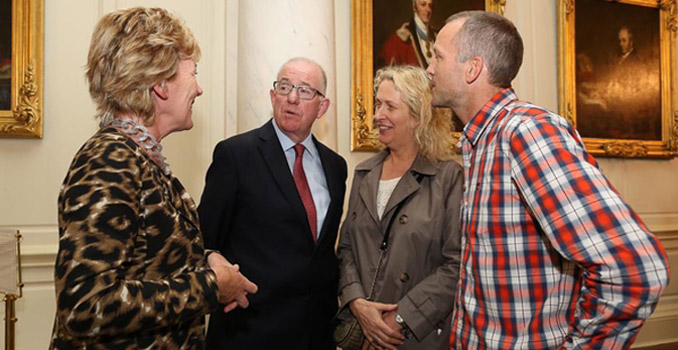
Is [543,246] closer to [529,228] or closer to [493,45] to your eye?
[529,228]

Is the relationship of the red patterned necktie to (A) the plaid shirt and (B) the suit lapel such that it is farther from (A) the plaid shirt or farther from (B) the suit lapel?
(A) the plaid shirt

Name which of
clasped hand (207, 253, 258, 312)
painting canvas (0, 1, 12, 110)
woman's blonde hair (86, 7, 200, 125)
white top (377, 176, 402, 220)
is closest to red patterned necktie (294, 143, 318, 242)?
white top (377, 176, 402, 220)

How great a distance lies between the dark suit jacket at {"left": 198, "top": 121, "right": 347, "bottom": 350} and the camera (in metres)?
2.69

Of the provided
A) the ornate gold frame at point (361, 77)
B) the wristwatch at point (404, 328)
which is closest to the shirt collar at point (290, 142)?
the wristwatch at point (404, 328)

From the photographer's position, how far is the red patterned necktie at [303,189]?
9.34ft

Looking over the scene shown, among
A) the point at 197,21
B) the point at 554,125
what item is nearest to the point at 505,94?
the point at 554,125

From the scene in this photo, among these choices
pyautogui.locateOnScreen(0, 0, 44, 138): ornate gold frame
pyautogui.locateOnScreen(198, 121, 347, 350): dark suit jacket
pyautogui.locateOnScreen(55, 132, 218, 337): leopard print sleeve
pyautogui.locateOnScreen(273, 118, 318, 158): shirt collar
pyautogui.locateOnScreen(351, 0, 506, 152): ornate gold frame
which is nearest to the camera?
pyautogui.locateOnScreen(55, 132, 218, 337): leopard print sleeve

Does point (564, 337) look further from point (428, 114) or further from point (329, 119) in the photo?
point (329, 119)

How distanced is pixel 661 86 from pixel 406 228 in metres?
5.28

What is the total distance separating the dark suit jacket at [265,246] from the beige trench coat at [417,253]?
222mm

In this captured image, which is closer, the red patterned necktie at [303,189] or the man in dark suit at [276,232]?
the man in dark suit at [276,232]

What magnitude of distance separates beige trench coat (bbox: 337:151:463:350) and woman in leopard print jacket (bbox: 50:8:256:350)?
3.32ft

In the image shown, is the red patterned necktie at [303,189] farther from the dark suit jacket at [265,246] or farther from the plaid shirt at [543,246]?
the plaid shirt at [543,246]

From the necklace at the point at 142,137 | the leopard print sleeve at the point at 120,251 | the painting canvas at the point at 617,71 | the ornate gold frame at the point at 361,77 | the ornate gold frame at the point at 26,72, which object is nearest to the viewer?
the leopard print sleeve at the point at 120,251
